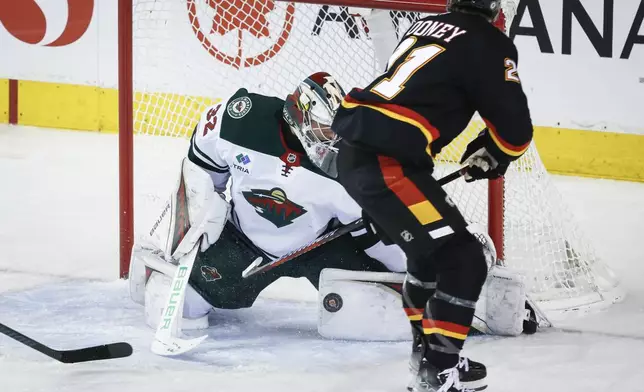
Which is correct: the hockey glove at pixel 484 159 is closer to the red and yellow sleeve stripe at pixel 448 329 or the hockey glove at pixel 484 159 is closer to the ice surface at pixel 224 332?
the red and yellow sleeve stripe at pixel 448 329

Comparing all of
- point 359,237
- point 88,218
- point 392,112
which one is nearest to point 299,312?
point 359,237

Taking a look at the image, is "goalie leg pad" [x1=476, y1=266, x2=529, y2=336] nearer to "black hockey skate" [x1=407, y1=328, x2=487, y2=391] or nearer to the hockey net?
the hockey net

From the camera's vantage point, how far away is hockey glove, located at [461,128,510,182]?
8.63ft

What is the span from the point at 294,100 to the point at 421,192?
63 cm

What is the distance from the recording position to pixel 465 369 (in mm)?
2637

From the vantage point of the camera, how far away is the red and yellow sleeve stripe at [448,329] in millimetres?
2521

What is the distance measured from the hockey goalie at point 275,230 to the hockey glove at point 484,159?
16.4 inches

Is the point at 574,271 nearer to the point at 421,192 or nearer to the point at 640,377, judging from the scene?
the point at 640,377

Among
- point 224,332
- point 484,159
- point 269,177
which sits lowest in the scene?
point 224,332

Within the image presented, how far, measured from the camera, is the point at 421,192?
250cm

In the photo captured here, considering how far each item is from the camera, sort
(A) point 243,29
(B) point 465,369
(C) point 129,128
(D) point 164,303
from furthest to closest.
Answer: (A) point 243,29, (C) point 129,128, (D) point 164,303, (B) point 465,369

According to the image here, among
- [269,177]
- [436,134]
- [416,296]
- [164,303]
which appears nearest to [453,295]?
[416,296]

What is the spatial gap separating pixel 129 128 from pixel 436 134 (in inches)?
59.2

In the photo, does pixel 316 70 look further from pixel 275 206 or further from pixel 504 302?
pixel 504 302
